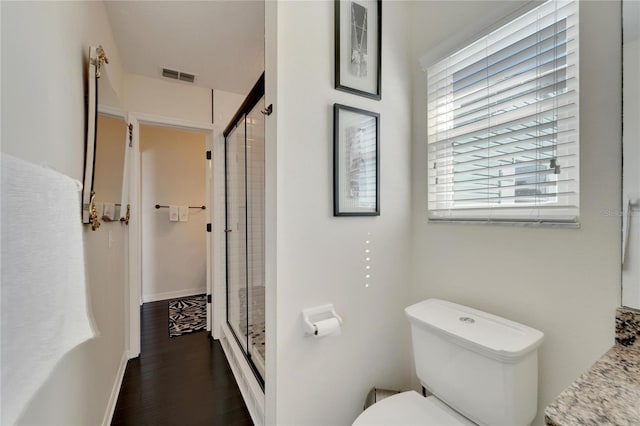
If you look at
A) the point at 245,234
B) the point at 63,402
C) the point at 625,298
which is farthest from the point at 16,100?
the point at 625,298

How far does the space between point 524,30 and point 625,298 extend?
3.49 feet

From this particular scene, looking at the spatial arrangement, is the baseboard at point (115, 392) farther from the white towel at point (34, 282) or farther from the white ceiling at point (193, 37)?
the white ceiling at point (193, 37)

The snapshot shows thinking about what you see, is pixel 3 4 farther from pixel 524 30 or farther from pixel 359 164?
pixel 524 30

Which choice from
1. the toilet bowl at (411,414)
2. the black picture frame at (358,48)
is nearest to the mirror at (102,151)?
the black picture frame at (358,48)

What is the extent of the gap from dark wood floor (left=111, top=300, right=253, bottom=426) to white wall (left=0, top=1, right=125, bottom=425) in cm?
24

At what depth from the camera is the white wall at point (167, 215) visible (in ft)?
12.3

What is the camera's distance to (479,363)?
0.99 metres

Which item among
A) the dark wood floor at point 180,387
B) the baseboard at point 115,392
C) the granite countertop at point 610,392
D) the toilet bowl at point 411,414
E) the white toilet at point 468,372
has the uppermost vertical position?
the granite countertop at point 610,392

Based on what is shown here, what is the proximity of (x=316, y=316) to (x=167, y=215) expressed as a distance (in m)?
3.46

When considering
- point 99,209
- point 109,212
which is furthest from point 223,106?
point 99,209

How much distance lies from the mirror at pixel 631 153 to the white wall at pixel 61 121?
1.70 metres

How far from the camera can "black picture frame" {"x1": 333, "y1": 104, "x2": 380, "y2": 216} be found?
129 cm

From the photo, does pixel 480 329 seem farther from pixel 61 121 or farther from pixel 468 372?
pixel 61 121

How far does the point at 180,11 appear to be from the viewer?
5.63 feet
